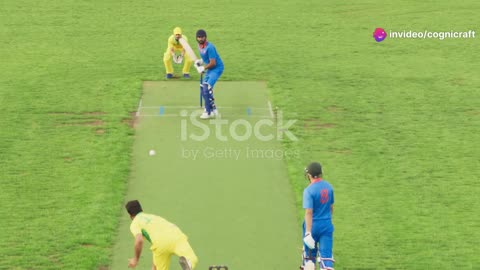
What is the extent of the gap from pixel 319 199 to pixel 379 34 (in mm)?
18555

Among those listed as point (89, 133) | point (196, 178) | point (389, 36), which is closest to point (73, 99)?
point (89, 133)

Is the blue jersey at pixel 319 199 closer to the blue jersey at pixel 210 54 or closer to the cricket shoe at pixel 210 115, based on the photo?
the blue jersey at pixel 210 54

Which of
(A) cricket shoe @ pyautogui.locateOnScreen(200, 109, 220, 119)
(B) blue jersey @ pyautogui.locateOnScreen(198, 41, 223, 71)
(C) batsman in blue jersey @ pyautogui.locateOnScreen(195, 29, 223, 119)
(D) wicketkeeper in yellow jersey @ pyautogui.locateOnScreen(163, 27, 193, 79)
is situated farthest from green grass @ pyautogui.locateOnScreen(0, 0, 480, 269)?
(B) blue jersey @ pyautogui.locateOnScreen(198, 41, 223, 71)

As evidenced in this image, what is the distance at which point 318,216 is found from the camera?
1384 centimetres

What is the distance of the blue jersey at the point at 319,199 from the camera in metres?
13.6

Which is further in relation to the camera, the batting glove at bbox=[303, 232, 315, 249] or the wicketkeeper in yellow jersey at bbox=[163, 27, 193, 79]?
the wicketkeeper in yellow jersey at bbox=[163, 27, 193, 79]

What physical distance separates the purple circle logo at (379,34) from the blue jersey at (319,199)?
58.5ft

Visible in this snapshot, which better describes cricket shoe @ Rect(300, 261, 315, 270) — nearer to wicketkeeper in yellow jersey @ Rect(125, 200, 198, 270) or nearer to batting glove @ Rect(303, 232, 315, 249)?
batting glove @ Rect(303, 232, 315, 249)

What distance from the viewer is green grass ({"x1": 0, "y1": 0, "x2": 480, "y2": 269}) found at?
16.3 metres

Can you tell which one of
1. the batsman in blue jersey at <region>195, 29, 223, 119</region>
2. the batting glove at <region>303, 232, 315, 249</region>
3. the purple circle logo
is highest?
the purple circle logo

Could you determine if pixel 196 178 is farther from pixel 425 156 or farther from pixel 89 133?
pixel 425 156

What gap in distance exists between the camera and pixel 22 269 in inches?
586

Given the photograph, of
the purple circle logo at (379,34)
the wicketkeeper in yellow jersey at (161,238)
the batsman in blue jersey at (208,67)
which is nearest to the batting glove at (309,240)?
the wicketkeeper in yellow jersey at (161,238)

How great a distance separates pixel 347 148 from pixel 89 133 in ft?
21.1
